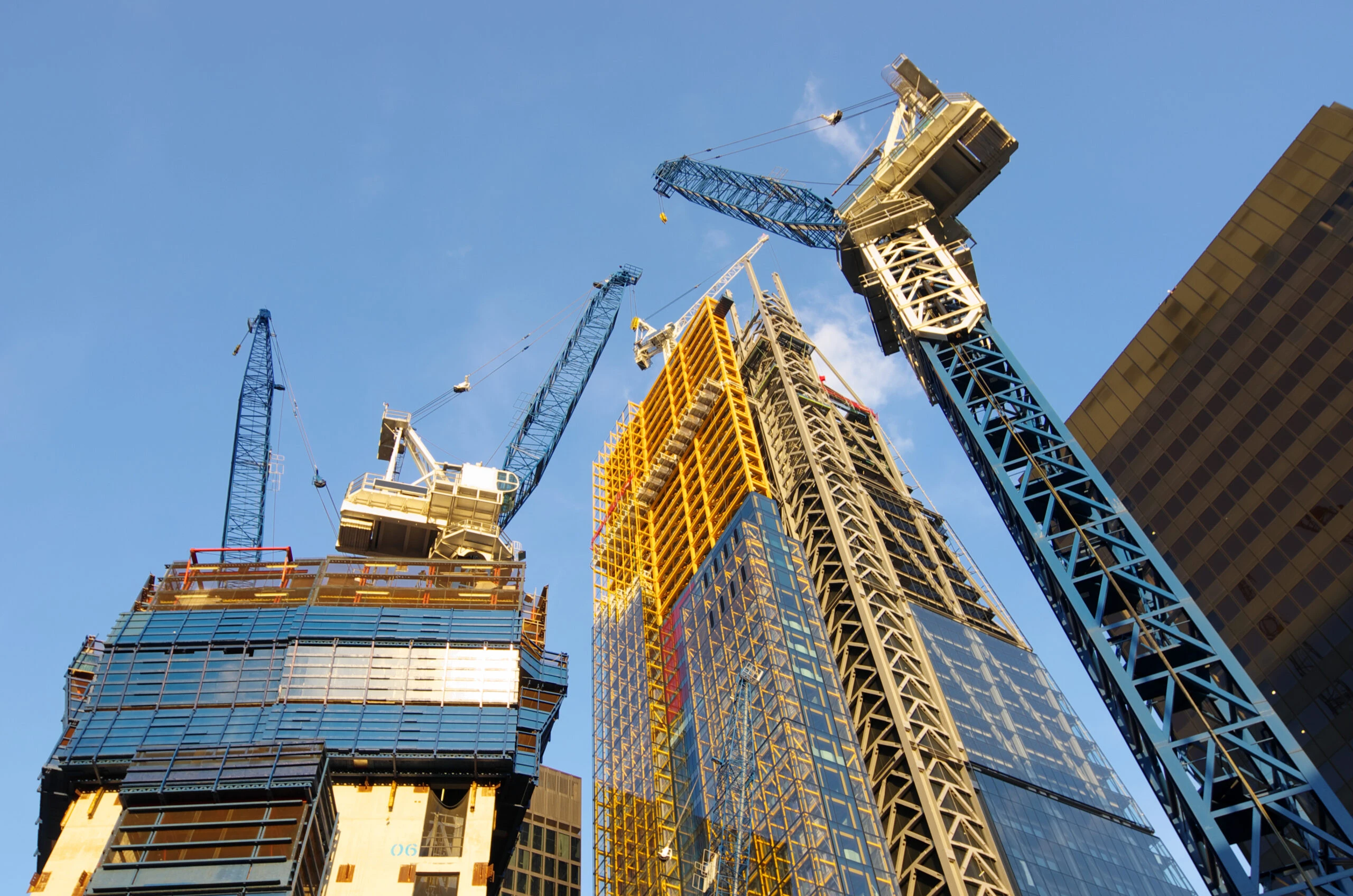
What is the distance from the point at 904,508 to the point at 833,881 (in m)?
56.3

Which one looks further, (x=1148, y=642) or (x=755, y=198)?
(x=755, y=198)

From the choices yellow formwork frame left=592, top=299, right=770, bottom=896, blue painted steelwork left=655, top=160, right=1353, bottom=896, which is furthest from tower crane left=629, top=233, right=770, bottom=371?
blue painted steelwork left=655, top=160, right=1353, bottom=896

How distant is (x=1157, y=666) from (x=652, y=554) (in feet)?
236

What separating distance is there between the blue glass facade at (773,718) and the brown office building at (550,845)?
123 feet

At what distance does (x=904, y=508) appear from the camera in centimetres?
11394

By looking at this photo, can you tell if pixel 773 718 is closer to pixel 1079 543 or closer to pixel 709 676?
pixel 709 676

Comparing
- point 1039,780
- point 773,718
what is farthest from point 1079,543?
point 1039,780

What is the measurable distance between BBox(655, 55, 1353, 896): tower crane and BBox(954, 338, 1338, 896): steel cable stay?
3.0 inches

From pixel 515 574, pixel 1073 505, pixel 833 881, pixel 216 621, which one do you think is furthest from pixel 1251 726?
pixel 216 621

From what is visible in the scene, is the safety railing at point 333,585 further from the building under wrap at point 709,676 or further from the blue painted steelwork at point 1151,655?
the blue painted steelwork at point 1151,655

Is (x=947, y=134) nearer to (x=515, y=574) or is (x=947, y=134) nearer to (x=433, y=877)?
(x=515, y=574)

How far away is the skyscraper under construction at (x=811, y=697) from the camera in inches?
2712

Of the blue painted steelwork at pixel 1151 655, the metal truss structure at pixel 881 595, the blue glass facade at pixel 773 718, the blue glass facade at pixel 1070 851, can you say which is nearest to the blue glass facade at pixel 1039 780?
the blue glass facade at pixel 1070 851

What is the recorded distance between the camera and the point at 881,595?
8844cm
